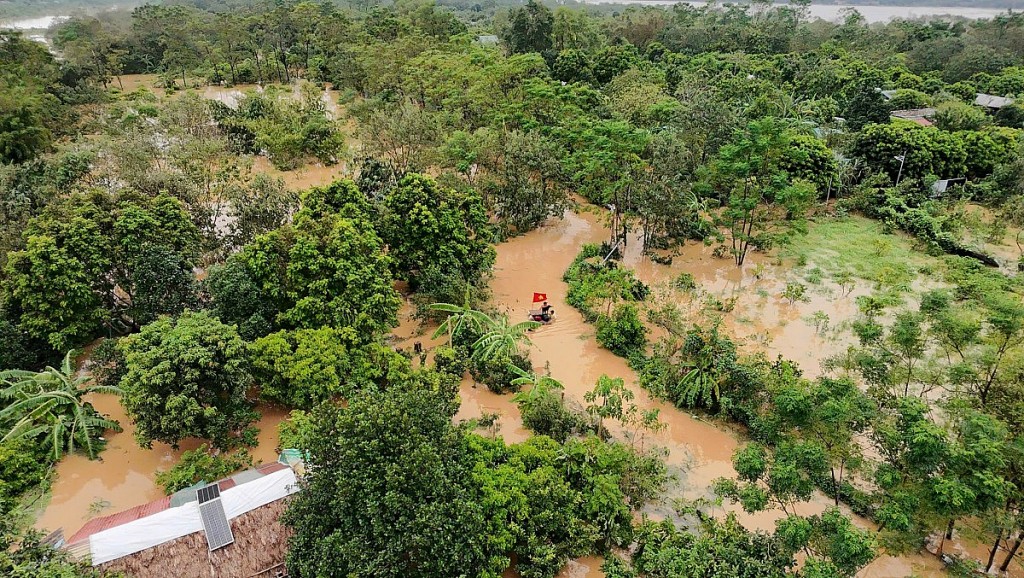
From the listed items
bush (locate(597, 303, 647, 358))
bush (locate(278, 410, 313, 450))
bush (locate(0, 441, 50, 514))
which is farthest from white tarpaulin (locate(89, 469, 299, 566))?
bush (locate(597, 303, 647, 358))

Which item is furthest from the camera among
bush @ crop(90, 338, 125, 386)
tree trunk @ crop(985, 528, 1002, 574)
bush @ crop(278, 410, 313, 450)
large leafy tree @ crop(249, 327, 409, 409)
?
bush @ crop(90, 338, 125, 386)

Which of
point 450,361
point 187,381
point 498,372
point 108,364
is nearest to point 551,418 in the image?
point 498,372

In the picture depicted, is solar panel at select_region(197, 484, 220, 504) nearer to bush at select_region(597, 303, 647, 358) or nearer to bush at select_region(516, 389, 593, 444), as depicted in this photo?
bush at select_region(516, 389, 593, 444)

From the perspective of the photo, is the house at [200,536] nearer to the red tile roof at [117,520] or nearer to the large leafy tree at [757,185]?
the red tile roof at [117,520]

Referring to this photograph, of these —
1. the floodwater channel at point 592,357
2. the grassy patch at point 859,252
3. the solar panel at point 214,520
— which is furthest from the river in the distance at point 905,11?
the solar panel at point 214,520

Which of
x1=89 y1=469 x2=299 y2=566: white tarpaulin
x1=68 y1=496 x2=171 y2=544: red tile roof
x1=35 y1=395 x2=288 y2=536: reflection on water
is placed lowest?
x1=35 y1=395 x2=288 y2=536: reflection on water

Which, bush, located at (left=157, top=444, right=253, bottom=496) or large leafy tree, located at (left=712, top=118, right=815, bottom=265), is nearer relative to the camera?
bush, located at (left=157, top=444, right=253, bottom=496)

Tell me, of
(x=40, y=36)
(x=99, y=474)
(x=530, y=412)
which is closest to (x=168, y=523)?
(x=99, y=474)

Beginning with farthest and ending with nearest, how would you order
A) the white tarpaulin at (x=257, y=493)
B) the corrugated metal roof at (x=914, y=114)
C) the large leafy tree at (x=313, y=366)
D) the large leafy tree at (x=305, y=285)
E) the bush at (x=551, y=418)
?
the corrugated metal roof at (x=914, y=114) < the large leafy tree at (x=305, y=285) < the bush at (x=551, y=418) < the large leafy tree at (x=313, y=366) < the white tarpaulin at (x=257, y=493)
